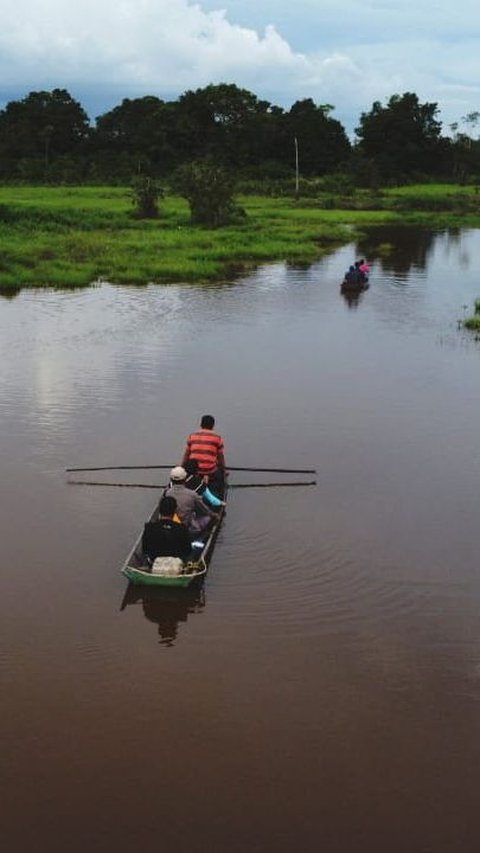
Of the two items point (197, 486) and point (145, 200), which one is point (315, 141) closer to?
point (145, 200)

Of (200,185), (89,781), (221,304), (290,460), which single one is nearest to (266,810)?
(89,781)

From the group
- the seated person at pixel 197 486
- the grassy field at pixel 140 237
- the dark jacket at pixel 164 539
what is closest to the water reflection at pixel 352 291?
the grassy field at pixel 140 237

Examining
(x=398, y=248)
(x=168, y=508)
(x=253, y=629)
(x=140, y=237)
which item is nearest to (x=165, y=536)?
(x=168, y=508)

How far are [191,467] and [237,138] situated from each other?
95.0 metres

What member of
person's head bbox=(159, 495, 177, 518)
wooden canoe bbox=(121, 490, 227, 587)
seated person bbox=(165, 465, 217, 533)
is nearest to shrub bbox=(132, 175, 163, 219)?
seated person bbox=(165, 465, 217, 533)

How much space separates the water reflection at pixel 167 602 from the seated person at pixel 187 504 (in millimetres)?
819

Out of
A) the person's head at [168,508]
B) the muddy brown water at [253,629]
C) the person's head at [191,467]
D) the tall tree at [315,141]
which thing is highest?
the tall tree at [315,141]

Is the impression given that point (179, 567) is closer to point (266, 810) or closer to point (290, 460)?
point (266, 810)

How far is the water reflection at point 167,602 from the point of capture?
392 inches

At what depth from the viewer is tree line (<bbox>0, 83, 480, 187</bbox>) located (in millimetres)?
94750

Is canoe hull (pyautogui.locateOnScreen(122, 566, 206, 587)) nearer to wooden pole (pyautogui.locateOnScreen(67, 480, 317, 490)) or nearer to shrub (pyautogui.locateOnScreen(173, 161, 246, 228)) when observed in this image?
wooden pole (pyautogui.locateOnScreen(67, 480, 317, 490))

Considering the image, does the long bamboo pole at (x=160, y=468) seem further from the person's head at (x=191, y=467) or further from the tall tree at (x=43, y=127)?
the tall tree at (x=43, y=127)

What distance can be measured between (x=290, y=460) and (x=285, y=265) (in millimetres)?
29670

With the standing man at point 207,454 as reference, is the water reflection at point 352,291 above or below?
below
